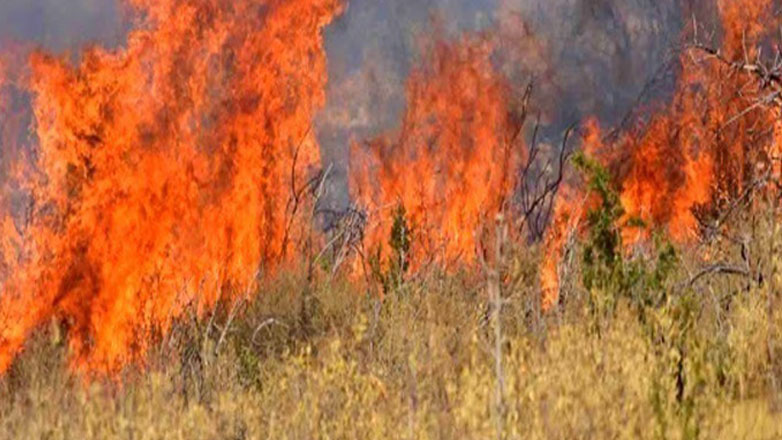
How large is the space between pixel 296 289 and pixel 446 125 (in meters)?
19.2

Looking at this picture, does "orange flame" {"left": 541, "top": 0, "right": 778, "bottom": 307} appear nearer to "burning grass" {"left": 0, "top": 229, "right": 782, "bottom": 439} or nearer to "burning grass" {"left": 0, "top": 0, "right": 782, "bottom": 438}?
"burning grass" {"left": 0, "top": 0, "right": 782, "bottom": 438}

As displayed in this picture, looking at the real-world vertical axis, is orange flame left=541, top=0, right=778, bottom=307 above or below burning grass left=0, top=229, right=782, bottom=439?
above

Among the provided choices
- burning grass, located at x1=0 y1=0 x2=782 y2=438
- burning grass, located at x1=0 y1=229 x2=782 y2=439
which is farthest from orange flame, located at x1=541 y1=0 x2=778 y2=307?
burning grass, located at x1=0 y1=229 x2=782 y2=439

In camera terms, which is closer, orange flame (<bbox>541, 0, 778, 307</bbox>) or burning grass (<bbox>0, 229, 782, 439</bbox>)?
burning grass (<bbox>0, 229, 782, 439</bbox>)

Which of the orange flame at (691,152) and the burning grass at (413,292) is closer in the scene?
the burning grass at (413,292)

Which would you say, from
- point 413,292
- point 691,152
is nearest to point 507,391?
point 413,292

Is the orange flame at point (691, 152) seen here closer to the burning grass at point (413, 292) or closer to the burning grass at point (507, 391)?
the burning grass at point (413, 292)

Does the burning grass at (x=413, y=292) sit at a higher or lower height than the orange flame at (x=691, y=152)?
lower

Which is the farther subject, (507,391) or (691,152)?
(691,152)

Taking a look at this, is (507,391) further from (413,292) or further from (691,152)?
(691,152)

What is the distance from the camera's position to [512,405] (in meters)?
6.11

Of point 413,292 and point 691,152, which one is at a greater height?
A: point 691,152


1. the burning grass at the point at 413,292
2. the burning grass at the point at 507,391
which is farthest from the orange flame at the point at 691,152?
the burning grass at the point at 507,391

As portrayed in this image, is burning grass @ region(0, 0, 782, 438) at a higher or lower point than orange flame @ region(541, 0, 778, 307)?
lower
